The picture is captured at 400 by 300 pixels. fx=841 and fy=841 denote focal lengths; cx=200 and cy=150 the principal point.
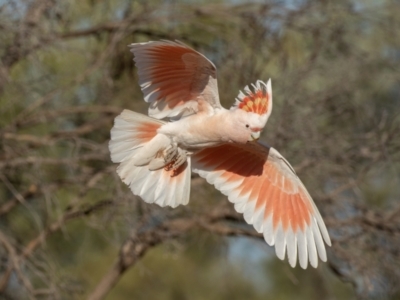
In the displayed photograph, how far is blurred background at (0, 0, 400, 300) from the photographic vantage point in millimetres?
6461

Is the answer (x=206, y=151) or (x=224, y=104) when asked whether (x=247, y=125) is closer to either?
(x=206, y=151)

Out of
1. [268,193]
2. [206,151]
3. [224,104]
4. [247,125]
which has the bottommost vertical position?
[224,104]

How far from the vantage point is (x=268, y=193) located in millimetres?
5590

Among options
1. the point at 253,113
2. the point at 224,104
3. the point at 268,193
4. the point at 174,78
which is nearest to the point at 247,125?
the point at 253,113

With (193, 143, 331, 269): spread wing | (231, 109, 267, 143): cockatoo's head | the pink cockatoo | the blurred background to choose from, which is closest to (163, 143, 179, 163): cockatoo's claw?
the pink cockatoo

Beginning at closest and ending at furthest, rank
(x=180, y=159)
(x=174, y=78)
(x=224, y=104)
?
(x=174, y=78)
(x=180, y=159)
(x=224, y=104)

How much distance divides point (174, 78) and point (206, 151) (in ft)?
2.18

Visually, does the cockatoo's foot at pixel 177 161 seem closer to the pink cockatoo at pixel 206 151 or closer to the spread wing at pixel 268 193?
the pink cockatoo at pixel 206 151

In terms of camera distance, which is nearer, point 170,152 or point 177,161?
point 170,152

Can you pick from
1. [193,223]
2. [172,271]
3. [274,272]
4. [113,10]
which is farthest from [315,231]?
[274,272]

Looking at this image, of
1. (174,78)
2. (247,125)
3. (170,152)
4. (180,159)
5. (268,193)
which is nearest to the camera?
(247,125)

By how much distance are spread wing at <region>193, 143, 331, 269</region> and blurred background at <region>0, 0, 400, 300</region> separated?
2.86ft

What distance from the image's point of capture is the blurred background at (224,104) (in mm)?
6461

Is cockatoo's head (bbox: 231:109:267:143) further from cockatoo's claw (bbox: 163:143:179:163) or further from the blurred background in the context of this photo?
the blurred background
